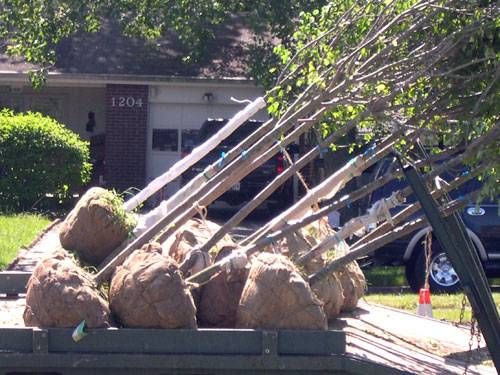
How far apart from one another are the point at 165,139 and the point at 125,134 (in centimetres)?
94

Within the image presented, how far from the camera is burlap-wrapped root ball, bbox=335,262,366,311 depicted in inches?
250

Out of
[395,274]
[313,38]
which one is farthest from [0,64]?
[313,38]

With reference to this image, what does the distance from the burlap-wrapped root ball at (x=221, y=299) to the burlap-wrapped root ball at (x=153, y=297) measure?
1.19ft

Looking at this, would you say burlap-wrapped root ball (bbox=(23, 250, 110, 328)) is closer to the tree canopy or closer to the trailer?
the trailer

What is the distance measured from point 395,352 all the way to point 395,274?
36.5ft

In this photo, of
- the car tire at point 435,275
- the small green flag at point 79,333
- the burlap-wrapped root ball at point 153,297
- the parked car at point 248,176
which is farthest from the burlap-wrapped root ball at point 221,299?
the parked car at point 248,176

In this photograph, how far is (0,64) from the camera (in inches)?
1005

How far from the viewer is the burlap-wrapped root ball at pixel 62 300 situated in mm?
4594

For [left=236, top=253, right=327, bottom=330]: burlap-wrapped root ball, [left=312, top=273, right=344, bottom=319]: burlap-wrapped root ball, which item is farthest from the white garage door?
[left=236, top=253, right=327, bottom=330]: burlap-wrapped root ball

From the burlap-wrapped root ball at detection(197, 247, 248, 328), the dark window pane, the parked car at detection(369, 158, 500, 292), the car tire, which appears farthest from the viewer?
the dark window pane

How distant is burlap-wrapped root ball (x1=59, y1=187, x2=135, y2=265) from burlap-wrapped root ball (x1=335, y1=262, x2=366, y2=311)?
1316 mm

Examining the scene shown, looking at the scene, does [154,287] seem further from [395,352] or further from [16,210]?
[16,210]

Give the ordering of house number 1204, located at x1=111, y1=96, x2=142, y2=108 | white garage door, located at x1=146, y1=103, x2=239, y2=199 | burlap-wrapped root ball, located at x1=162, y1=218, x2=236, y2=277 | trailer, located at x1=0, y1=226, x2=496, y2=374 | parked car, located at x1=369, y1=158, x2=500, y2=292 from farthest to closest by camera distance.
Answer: white garage door, located at x1=146, y1=103, x2=239, y2=199, house number 1204, located at x1=111, y1=96, x2=142, y2=108, parked car, located at x1=369, y1=158, x2=500, y2=292, burlap-wrapped root ball, located at x1=162, y1=218, x2=236, y2=277, trailer, located at x1=0, y1=226, x2=496, y2=374

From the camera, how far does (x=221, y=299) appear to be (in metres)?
5.20
